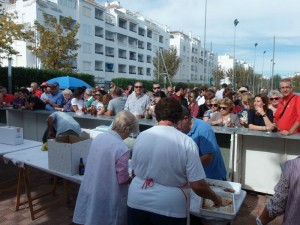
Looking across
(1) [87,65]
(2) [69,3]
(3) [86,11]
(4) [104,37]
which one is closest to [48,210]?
(1) [87,65]

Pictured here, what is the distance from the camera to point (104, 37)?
152ft

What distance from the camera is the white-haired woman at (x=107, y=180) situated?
2357 mm

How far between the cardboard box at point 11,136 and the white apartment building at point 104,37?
3107 centimetres

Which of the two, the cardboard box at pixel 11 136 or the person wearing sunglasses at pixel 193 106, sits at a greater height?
the person wearing sunglasses at pixel 193 106

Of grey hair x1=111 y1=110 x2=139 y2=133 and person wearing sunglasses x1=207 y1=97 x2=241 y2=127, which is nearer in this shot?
grey hair x1=111 y1=110 x2=139 y2=133

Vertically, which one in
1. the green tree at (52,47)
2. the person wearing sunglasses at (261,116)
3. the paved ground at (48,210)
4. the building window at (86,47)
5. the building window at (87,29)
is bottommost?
the paved ground at (48,210)

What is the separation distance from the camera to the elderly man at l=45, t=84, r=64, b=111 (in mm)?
7293

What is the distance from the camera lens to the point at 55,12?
36.2 metres

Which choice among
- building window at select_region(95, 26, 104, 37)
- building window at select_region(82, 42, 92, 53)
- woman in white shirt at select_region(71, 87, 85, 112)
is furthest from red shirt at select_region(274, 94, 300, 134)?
building window at select_region(95, 26, 104, 37)

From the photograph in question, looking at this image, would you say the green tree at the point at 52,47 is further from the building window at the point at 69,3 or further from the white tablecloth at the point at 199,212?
the white tablecloth at the point at 199,212

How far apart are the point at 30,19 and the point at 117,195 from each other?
37.3m

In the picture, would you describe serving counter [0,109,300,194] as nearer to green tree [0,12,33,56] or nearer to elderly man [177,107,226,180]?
elderly man [177,107,226,180]

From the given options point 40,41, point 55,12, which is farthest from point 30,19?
point 40,41

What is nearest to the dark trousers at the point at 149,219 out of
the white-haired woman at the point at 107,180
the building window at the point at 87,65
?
the white-haired woman at the point at 107,180
